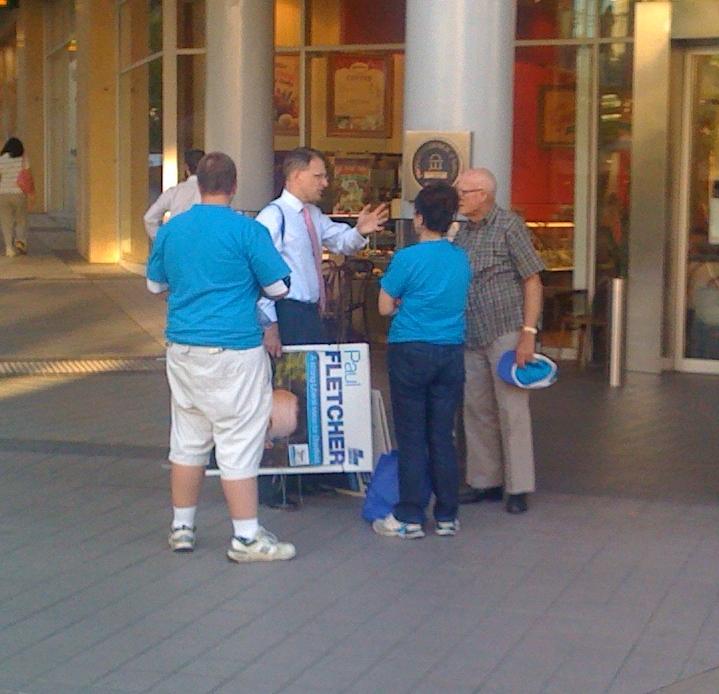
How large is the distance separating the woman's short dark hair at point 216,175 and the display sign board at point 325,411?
1190 mm

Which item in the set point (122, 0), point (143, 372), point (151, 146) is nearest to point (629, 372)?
point (143, 372)

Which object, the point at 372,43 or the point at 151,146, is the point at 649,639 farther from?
the point at 151,146

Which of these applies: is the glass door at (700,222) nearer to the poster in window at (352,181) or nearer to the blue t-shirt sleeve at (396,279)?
the poster in window at (352,181)

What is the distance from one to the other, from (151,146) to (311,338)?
11.8 m

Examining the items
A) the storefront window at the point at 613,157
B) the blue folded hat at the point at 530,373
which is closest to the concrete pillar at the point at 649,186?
the storefront window at the point at 613,157

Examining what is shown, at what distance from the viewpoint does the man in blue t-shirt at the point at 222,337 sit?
674cm

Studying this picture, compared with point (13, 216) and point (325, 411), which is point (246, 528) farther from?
point (13, 216)

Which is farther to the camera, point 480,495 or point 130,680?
point 480,495

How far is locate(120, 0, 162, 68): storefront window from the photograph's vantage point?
1869cm

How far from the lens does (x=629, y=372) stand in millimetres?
12547

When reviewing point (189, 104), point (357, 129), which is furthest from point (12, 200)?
point (357, 129)

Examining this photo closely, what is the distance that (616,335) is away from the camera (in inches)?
Answer: 473

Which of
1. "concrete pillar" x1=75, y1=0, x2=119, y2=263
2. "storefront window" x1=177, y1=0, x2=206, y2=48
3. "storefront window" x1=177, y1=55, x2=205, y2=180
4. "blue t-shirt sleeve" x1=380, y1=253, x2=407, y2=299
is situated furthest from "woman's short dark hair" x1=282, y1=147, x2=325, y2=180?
"concrete pillar" x1=75, y1=0, x2=119, y2=263

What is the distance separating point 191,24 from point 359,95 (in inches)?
105
